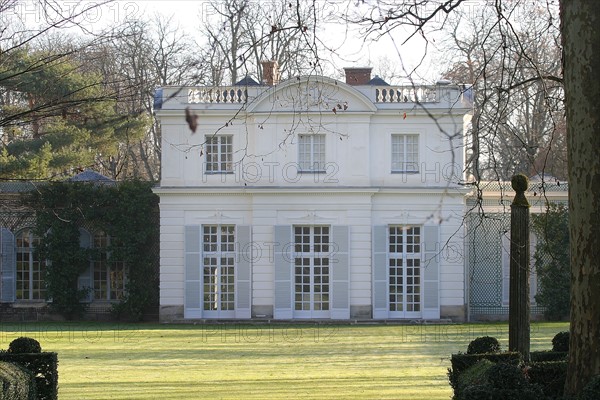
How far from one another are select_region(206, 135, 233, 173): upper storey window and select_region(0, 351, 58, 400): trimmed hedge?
51.0 ft

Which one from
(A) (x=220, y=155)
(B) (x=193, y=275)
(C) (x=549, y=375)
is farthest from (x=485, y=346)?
(A) (x=220, y=155)

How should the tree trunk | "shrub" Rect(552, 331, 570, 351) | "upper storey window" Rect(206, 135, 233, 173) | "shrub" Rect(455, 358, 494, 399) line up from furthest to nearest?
"upper storey window" Rect(206, 135, 233, 173) < "shrub" Rect(552, 331, 570, 351) < "shrub" Rect(455, 358, 494, 399) < the tree trunk

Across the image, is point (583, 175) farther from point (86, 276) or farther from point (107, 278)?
point (86, 276)

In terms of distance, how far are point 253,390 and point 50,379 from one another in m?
3.42

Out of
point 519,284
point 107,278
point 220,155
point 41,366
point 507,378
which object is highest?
point 220,155

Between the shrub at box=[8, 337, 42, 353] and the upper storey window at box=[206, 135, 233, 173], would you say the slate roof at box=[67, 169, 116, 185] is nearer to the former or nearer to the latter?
the upper storey window at box=[206, 135, 233, 173]

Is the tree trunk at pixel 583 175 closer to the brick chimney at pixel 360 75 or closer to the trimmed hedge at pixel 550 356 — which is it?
the trimmed hedge at pixel 550 356

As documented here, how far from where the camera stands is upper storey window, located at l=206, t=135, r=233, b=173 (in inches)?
1023

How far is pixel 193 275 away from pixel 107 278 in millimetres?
3016

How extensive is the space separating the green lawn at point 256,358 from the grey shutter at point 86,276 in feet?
4.17

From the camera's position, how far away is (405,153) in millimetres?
25797

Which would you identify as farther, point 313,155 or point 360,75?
point 360,75

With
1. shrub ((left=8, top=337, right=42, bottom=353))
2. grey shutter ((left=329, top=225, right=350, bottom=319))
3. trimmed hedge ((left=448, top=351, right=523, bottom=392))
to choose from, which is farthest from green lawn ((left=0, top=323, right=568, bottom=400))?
trimmed hedge ((left=448, top=351, right=523, bottom=392))

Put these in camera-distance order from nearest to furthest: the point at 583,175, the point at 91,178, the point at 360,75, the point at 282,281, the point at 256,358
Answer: the point at 583,175 < the point at 256,358 < the point at 282,281 < the point at 360,75 < the point at 91,178
